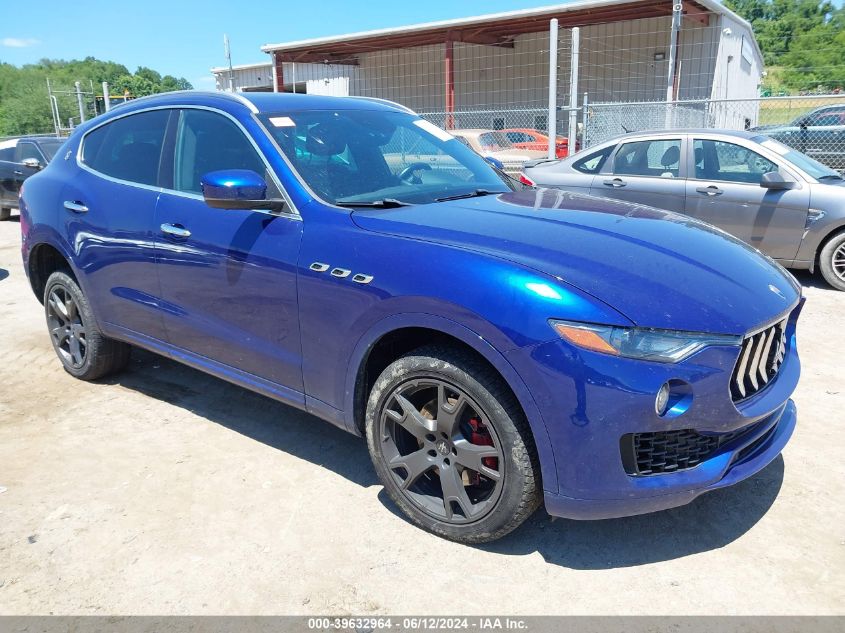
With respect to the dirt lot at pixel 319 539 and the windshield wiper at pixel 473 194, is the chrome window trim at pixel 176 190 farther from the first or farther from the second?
the dirt lot at pixel 319 539

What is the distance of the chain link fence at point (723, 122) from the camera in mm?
10656

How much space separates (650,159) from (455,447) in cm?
583

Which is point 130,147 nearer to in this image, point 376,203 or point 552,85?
point 376,203

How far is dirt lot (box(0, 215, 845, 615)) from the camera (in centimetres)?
250

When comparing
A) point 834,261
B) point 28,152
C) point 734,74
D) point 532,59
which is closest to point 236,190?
point 834,261

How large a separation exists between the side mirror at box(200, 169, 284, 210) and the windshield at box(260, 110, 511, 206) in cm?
23

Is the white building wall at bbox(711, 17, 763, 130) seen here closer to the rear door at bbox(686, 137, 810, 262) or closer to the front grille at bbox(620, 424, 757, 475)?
the rear door at bbox(686, 137, 810, 262)

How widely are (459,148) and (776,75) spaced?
210ft

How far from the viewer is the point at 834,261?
680 centimetres

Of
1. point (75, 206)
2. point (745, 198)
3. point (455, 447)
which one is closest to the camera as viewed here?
point (455, 447)

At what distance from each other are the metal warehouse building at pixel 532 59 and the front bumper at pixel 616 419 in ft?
57.5

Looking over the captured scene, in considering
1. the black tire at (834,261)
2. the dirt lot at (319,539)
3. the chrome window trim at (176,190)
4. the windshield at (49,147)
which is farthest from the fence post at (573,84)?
the windshield at (49,147)
